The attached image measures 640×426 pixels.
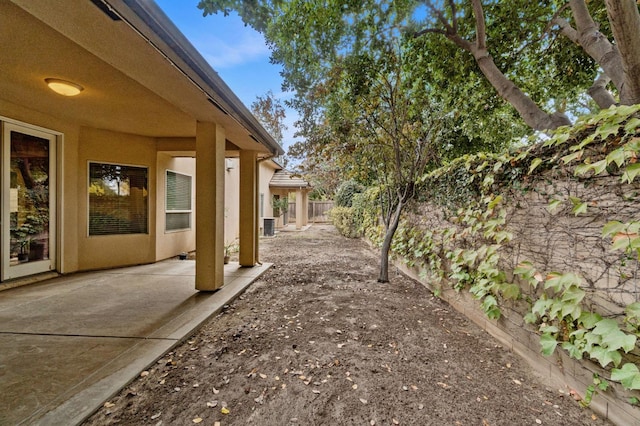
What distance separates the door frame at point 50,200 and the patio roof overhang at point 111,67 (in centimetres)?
37

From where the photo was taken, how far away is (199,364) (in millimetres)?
2408

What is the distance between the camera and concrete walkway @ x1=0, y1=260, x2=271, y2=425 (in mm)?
1849

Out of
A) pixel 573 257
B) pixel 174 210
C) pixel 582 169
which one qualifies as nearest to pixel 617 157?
pixel 582 169

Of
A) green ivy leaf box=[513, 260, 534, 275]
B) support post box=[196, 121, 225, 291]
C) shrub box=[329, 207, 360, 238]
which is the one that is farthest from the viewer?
shrub box=[329, 207, 360, 238]

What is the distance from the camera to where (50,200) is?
4711 millimetres

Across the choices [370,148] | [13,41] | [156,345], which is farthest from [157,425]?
[370,148]

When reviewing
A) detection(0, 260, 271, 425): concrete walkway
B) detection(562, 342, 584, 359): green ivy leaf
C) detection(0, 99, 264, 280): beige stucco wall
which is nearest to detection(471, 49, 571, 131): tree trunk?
detection(562, 342, 584, 359): green ivy leaf

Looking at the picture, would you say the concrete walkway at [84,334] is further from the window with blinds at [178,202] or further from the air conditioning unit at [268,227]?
the air conditioning unit at [268,227]

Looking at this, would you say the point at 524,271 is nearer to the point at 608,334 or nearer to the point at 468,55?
the point at 608,334

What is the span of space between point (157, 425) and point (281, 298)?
2507 millimetres

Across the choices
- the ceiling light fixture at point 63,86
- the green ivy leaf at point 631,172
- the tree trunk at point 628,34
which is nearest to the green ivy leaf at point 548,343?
the green ivy leaf at point 631,172

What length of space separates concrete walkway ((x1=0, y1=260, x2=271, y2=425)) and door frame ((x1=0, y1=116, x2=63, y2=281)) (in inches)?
14.8

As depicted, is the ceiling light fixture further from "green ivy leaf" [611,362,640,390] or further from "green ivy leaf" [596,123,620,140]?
"green ivy leaf" [611,362,640,390]

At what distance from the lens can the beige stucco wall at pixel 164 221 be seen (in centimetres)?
617
